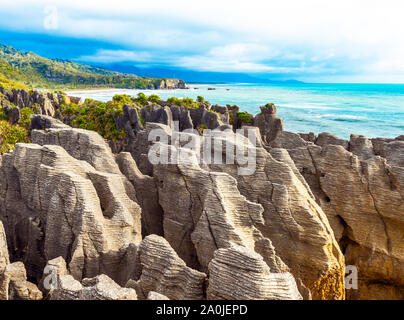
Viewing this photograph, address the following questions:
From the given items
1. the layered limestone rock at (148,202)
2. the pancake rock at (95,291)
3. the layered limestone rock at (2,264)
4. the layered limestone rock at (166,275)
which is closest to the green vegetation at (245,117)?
the layered limestone rock at (148,202)

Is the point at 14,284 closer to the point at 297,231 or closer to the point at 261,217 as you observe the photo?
the point at 261,217

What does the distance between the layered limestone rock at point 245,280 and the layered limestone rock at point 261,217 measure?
8.37 ft

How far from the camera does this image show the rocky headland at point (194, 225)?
7211 millimetres

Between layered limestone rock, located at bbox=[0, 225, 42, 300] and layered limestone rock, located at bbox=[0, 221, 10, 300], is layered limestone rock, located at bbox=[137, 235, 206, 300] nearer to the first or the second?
layered limestone rock, located at bbox=[0, 225, 42, 300]

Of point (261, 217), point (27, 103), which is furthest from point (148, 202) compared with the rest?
point (27, 103)

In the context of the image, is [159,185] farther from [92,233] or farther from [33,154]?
[33,154]

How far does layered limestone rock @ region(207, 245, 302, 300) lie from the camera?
596cm

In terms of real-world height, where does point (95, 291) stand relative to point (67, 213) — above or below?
below

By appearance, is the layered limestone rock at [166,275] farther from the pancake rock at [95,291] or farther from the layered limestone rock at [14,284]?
the layered limestone rock at [14,284]

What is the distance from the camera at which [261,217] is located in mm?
9461

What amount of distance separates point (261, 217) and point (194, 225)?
7.47ft

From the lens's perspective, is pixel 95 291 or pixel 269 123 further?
pixel 269 123
